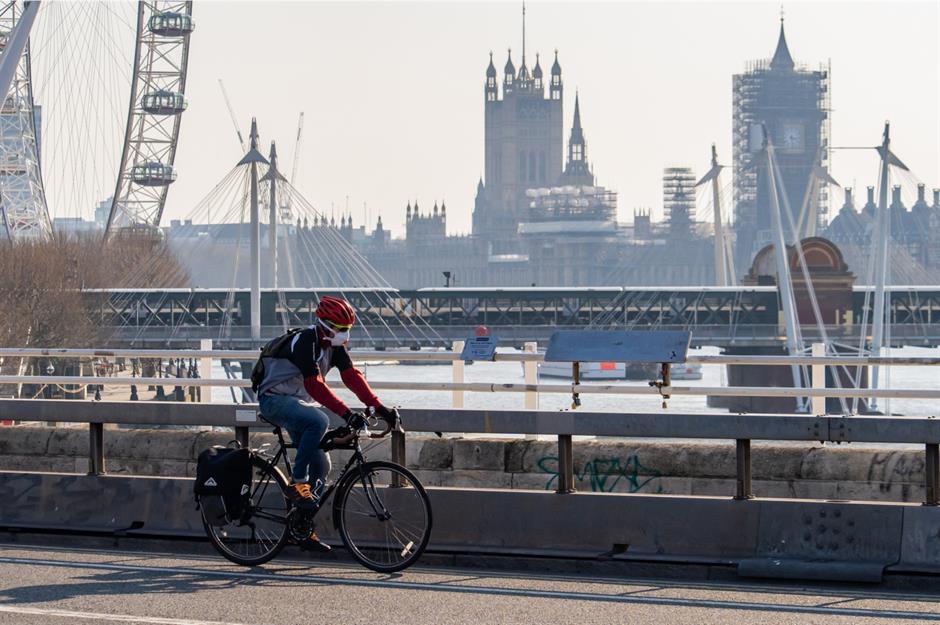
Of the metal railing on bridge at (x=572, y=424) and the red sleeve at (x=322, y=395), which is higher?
the red sleeve at (x=322, y=395)

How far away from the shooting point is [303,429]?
1145cm

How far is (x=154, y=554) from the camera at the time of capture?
1237 centimetres

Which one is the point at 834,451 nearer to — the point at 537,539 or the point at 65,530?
the point at 537,539

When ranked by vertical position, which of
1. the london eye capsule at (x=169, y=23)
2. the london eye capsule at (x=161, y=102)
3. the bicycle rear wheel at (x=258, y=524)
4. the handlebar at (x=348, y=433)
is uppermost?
the london eye capsule at (x=169, y=23)

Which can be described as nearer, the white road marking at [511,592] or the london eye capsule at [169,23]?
the white road marking at [511,592]

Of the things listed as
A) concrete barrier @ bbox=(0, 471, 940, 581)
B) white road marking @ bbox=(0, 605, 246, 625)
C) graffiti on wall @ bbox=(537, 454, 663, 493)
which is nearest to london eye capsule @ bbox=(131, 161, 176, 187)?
graffiti on wall @ bbox=(537, 454, 663, 493)

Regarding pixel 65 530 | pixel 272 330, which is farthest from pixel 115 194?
pixel 65 530

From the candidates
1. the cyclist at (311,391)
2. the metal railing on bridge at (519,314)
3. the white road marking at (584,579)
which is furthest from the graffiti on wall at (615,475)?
the metal railing on bridge at (519,314)

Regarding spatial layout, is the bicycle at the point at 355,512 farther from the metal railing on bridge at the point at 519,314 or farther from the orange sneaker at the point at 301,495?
the metal railing on bridge at the point at 519,314

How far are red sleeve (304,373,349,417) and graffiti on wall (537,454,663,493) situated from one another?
3197 mm

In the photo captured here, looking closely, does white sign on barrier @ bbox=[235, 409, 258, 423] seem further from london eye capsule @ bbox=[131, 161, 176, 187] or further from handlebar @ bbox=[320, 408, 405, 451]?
london eye capsule @ bbox=[131, 161, 176, 187]

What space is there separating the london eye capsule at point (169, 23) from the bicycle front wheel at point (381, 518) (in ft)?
406

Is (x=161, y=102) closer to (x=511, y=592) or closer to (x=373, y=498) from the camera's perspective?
(x=373, y=498)

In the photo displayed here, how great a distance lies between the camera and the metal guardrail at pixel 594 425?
432 inches
